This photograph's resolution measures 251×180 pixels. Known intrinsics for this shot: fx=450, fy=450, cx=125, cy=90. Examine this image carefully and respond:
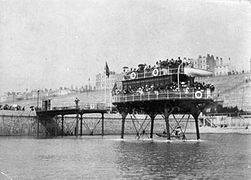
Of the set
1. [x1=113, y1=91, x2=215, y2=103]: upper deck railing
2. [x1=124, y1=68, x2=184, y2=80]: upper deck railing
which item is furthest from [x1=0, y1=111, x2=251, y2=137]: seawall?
[x1=113, y1=91, x2=215, y2=103]: upper deck railing

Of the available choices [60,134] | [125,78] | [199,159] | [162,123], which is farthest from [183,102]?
[162,123]

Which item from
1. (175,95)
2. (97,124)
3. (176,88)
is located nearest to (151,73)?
(176,88)

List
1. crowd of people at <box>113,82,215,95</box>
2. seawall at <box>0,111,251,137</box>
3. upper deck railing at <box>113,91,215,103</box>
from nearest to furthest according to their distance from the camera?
upper deck railing at <box>113,91,215,103</box>
crowd of people at <box>113,82,215,95</box>
seawall at <box>0,111,251,137</box>

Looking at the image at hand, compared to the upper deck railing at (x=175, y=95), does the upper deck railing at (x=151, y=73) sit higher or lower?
higher

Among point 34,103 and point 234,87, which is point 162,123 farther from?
point 34,103

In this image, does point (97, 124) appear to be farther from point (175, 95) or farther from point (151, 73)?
point (175, 95)

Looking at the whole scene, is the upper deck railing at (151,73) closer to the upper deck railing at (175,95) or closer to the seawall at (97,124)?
the upper deck railing at (175,95)

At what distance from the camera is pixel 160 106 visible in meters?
51.8

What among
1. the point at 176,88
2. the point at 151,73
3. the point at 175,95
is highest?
the point at 151,73

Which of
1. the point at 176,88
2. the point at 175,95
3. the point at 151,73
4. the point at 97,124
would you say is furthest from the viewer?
the point at 97,124

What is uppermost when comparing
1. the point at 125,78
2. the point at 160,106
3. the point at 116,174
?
the point at 125,78

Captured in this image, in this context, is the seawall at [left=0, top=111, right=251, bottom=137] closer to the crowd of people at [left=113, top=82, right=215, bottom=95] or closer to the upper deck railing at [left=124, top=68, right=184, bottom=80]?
the upper deck railing at [left=124, top=68, right=184, bottom=80]

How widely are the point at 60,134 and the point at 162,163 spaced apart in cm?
5847

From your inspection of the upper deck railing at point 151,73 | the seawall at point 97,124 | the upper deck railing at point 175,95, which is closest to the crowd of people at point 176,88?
the upper deck railing at point 175,95
